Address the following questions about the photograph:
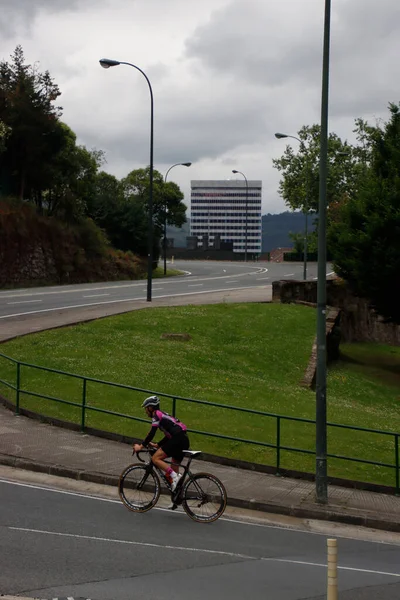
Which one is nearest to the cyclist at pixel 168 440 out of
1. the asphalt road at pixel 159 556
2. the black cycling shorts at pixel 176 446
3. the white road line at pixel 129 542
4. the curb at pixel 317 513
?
the black cycling shorts at pixel 176 446

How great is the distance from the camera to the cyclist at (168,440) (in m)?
11.8

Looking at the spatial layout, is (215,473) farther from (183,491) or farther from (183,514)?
(183,491)

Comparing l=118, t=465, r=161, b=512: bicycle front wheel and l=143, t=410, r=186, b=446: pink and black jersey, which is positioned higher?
l=143, t=410, r=186, b=446: pink and black jersey

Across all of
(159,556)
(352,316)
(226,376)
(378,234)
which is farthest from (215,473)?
(352,316)

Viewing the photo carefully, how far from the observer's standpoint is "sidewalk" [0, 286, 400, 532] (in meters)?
12.5

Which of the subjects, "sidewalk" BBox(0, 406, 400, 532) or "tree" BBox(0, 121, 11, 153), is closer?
"sidewalk" BBox(0, 406, 400, 532)

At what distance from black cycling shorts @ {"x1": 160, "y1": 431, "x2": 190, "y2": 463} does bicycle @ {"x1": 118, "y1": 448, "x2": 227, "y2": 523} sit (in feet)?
0.34

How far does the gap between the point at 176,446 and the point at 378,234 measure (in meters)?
22.4

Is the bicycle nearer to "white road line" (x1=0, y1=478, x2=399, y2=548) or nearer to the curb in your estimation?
"white road line" (x1=0, y1=478, x2=399, y2=548)

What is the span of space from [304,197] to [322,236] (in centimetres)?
4645

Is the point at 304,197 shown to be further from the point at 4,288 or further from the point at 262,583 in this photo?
the point at 262,583

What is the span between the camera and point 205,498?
38.1 ft

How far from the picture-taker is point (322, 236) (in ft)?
45.9

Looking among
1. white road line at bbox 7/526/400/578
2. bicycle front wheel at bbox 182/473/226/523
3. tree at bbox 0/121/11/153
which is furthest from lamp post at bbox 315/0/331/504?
tree at bbox 0/121/11/153
